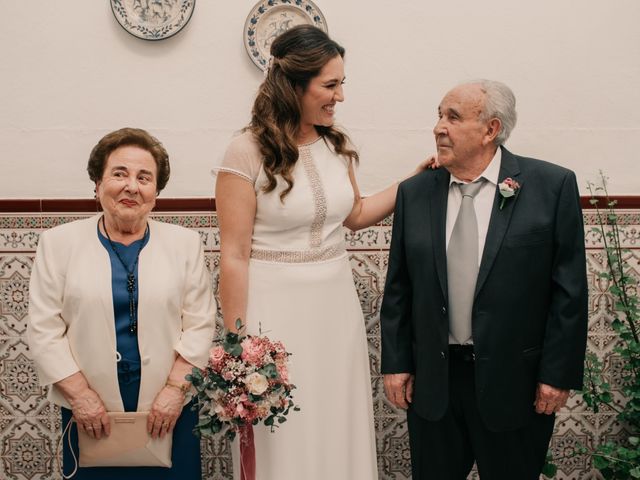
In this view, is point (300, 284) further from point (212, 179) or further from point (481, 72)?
point (481, 72)

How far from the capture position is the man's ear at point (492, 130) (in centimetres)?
221

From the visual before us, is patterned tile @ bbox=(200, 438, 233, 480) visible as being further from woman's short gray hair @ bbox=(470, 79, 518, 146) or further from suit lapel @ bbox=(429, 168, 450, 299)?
woman's short gray hair @ bbox=(470, 79, 518, 146)

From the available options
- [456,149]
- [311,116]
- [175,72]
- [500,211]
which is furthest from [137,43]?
[500,211]

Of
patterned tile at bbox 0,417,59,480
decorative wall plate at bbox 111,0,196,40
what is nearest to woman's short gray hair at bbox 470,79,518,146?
decorative wall plate at bbox 111,0,196,40

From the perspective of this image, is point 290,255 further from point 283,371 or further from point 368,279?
point 368,279

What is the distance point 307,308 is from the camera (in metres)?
2.37

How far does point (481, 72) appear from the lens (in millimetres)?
3158

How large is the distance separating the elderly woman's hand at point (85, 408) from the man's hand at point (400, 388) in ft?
3.20

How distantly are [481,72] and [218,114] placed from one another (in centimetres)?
128

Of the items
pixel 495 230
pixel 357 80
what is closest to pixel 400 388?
pixel 495 230

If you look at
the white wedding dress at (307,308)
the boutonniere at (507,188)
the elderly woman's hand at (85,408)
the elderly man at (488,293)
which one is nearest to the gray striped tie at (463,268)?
the elderly man at (488,293)

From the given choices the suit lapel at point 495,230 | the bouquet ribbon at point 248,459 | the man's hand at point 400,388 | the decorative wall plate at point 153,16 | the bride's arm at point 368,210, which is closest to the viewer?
the suit lapel at point 495,230

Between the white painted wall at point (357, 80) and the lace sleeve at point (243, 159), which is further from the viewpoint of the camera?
the white painted wall at point (357, 80)

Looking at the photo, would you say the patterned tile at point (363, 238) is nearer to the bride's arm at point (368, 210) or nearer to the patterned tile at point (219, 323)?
the patterned tile at point (219, 323)
